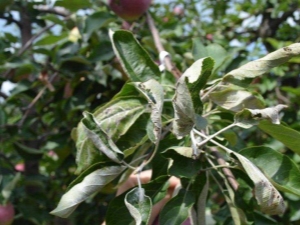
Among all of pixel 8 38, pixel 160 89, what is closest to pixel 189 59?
pixel 8 38

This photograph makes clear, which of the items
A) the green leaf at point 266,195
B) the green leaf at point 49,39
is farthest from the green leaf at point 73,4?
the green leaf at point 266,195

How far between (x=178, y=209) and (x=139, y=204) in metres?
0.07

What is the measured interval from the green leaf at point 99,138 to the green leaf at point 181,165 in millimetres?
70

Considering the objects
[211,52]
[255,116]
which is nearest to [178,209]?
[255,116]

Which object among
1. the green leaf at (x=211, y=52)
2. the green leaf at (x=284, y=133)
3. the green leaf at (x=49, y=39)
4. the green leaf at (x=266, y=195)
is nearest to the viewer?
the green leaf at (x=266, y=195)

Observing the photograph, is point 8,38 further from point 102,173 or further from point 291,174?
point 291,174

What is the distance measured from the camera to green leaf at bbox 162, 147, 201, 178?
2.32 ft

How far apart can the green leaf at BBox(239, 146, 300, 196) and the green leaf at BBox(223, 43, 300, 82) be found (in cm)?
11

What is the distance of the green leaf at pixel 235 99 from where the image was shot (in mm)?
732

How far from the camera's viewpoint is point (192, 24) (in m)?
2.27

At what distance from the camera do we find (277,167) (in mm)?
710

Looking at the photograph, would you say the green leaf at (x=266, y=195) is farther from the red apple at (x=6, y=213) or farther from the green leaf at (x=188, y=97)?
the red apple at (x=6, y=213)

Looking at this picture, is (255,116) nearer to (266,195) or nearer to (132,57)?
(266,195)

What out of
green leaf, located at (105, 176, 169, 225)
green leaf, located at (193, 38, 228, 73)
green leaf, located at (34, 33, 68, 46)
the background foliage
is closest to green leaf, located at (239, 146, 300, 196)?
green leaf, located at (105, 176, 169, 225)
